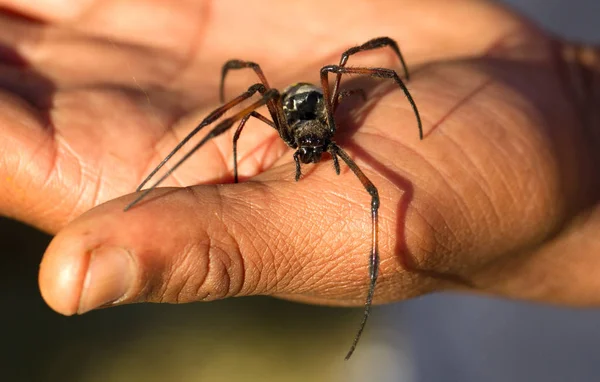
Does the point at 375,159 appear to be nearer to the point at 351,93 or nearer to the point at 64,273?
the point at 351,93

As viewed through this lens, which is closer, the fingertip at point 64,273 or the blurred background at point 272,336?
the fingertip at point 64,273

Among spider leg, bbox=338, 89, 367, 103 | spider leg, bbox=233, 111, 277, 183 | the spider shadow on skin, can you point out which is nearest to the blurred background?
the spider shadow on skin

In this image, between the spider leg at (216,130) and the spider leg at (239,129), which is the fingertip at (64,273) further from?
the spider leg at (239,129)

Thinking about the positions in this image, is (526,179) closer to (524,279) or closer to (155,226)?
(524,279)

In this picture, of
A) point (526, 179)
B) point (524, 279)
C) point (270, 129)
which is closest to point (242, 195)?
point (270, 129)

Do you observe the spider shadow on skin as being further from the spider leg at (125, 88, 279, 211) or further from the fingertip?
the fingertip

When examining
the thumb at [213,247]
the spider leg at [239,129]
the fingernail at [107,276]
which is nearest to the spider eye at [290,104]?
the spider leg at [239,129]
